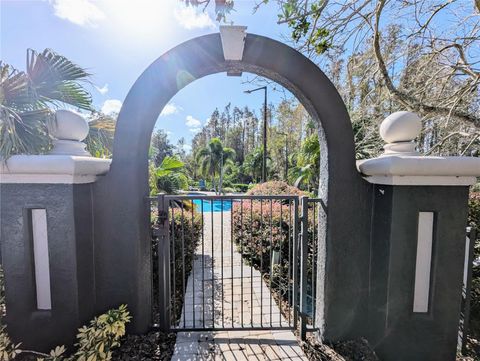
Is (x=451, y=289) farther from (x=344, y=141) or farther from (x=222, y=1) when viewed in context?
(x=222, y=1)

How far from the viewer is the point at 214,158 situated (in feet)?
90.2

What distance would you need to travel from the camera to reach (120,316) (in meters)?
2.51

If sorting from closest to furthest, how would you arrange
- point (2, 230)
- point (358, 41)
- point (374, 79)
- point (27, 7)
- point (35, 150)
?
point (2, 230) → point (35, 150) → point (27, 7) → point (358, 41) → point (374, 79)

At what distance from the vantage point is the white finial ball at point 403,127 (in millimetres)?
2523

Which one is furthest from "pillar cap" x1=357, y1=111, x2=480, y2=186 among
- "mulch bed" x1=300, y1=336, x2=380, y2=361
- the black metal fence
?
"mulch bed" x1=300, y1=336, x2=380, y2=361

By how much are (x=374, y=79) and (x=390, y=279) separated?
4.64 m

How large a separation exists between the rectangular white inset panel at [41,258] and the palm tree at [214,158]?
24543mm

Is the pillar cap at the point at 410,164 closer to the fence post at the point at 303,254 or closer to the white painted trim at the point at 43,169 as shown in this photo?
the fence post at the point at 303,254

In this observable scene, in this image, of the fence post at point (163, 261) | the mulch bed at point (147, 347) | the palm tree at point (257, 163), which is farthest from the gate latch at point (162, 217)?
the palm tree at point (257, 163)

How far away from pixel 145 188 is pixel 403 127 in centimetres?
310

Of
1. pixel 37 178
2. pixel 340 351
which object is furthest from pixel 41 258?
pixel 340 351

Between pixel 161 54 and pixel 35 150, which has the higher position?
pixel 161 54

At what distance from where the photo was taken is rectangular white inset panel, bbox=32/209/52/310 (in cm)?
252

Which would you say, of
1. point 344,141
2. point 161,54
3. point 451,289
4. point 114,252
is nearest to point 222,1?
point 161,54
